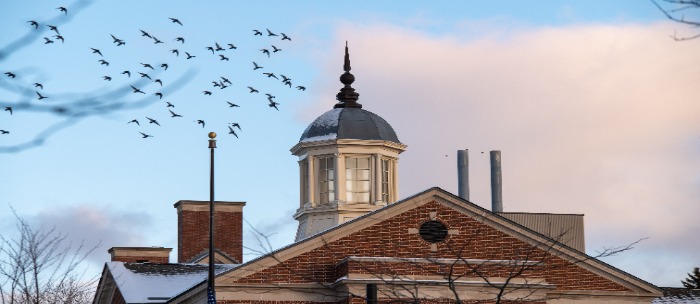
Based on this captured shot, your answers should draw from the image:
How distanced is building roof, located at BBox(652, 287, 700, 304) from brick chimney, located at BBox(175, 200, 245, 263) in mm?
15922

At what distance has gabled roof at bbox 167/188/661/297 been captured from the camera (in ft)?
123

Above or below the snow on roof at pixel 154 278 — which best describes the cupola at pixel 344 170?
above

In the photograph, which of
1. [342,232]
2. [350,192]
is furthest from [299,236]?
[342,232]

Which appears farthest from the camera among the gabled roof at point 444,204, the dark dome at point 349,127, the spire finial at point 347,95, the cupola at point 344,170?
the spire finial at point 347,95

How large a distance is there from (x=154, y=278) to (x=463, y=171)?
2322 centimetres

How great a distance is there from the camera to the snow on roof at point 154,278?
41.5m

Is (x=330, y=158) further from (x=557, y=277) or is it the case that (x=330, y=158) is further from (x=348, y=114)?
(x=557, y=277)

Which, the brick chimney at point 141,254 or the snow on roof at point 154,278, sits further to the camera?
the brick chimney at point 141,254

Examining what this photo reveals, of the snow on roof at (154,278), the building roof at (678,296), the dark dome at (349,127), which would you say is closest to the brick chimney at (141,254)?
the snow on roof at (154,278)

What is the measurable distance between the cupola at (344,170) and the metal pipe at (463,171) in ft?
53.3

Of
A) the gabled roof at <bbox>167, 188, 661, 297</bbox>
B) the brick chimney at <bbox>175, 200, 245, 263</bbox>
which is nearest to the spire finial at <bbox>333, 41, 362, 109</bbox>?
the brick chimney at <bbox>175, 200, 245, 263</bbox>

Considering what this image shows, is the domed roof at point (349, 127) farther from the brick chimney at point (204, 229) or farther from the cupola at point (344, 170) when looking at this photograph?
the brick chimney at point (204, 229)

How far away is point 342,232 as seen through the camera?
38.0 meters

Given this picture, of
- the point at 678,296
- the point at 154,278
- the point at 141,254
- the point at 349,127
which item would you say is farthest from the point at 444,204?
the point at 141,254
